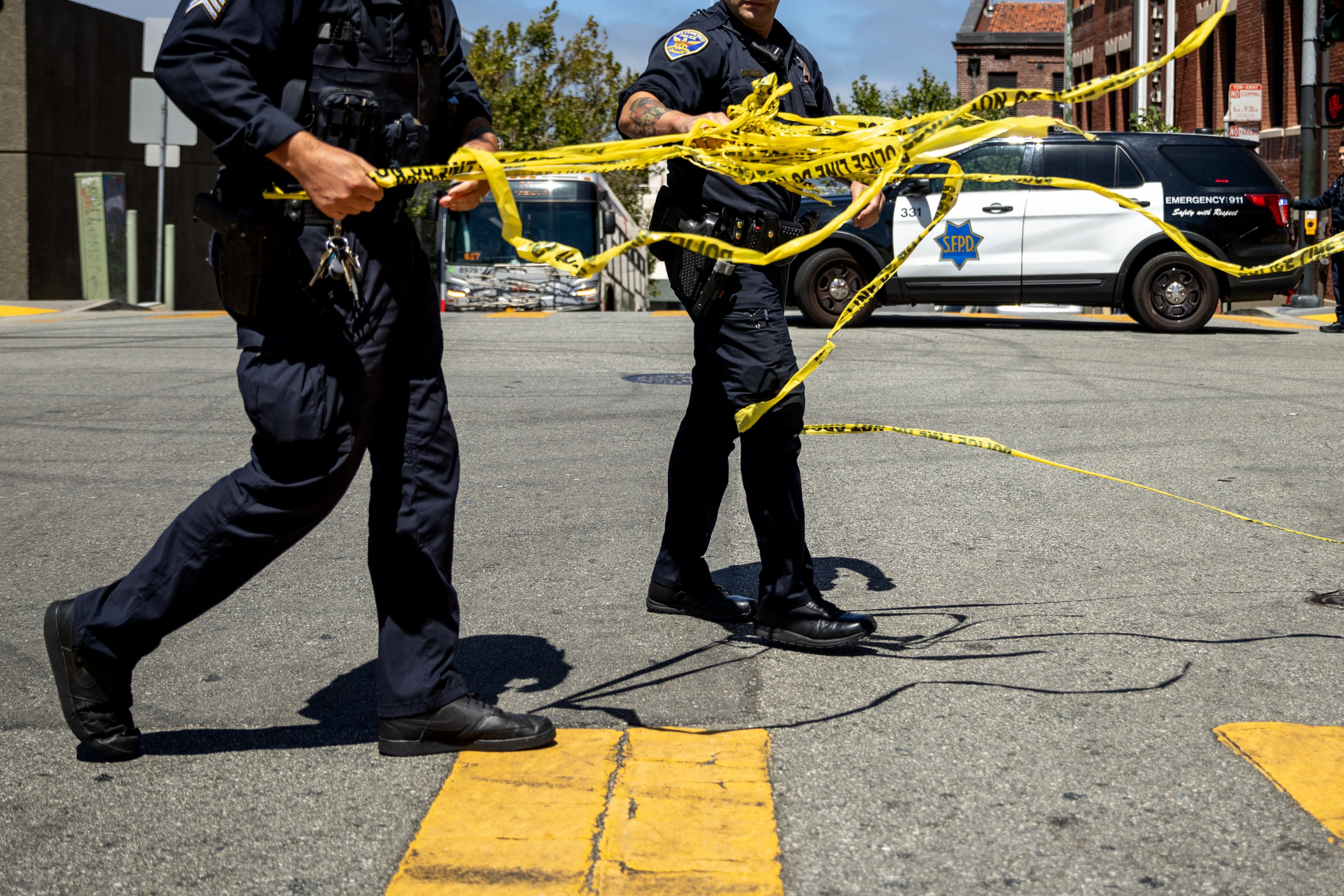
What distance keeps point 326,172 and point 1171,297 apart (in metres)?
12.0

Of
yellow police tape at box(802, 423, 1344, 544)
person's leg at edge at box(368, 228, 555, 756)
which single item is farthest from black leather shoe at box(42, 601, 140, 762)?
yellow police tape at box(802, 423, 1344, 544)

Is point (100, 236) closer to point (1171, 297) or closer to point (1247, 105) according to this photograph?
point (1171, 297)

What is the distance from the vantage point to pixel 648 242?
9.63ft

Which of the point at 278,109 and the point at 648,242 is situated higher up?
the point at 278,109

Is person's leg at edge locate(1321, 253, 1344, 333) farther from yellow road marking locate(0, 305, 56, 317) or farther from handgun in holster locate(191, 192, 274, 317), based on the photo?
yellow road marking locate(0, 305, 56, 317)

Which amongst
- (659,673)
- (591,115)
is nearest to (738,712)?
(659,673)

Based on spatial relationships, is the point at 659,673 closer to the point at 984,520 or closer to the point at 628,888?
the point at 628,888

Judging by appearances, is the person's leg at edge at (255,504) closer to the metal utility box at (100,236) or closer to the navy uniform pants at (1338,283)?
the navy uniform pants at (1338,283)

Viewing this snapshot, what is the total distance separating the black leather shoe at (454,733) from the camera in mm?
3025

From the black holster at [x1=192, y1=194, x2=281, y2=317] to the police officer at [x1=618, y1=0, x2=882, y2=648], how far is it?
1.19 meters

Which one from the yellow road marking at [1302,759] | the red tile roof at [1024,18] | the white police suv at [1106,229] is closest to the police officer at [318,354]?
the yellow road marking at [1302,759]

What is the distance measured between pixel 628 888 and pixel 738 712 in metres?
0.95

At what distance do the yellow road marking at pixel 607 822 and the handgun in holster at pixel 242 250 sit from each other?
1.06 m

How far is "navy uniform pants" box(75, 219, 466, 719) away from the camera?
2854 millimetres
